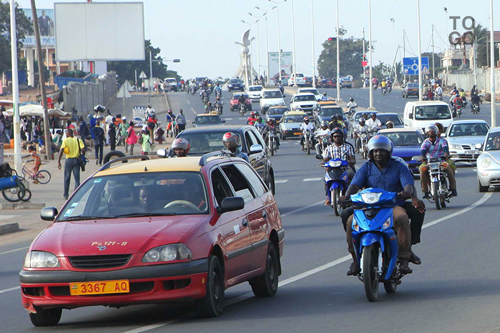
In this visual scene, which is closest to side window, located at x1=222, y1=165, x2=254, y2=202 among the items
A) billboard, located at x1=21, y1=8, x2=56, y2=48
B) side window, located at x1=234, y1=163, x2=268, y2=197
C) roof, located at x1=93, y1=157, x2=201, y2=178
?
side window, located at x1=234, y1=163, x2=268, y2=197

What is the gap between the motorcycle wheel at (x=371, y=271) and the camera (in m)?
8.90

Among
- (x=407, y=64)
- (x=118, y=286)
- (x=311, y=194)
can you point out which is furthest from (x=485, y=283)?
(x=407, y=64)

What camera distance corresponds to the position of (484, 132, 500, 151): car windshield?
23.8m

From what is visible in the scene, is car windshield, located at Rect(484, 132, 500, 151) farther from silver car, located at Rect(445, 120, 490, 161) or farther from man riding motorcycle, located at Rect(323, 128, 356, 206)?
silver car, located at Rect(445, 120, 490, 161)

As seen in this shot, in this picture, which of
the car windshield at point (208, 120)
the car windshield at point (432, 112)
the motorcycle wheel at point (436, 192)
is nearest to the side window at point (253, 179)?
the motorcycle wheel at point (436, 192)

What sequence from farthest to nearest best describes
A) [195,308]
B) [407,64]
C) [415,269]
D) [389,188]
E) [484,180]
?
[407,64]
[484,180]
[415,269]
[389,188]
[195,308]

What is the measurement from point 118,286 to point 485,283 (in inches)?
168

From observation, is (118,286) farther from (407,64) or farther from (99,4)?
(407,64)

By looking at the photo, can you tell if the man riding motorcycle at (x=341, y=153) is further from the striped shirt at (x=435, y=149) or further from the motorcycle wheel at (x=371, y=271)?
the motorcycle wheel at (x=371, y=271)

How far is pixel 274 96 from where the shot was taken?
7969cm

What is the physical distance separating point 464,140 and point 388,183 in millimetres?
23694

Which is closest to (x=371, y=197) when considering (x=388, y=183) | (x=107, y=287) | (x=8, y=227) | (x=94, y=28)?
(x=388, y=183)

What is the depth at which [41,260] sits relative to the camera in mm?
8086

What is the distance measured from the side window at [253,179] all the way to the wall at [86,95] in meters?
57.2
